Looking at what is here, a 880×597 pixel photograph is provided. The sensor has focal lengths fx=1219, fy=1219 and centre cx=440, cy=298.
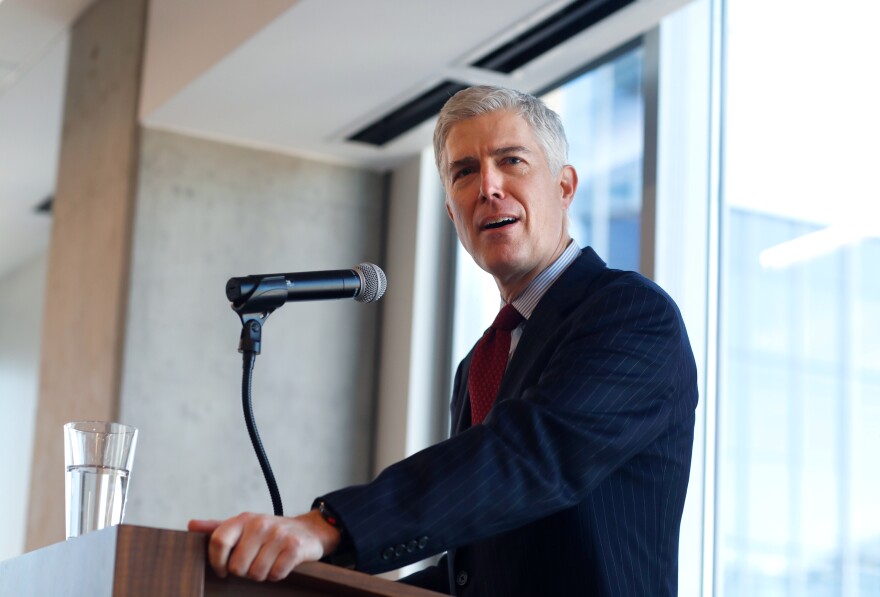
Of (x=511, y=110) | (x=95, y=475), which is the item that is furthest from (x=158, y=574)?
(x=511, y=110)

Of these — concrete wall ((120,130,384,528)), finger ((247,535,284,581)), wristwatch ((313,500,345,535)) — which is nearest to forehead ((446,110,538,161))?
wristwatch ((313,500,345,535))

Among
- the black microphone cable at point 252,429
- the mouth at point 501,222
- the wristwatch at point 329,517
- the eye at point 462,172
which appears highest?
the eye at point 462,172

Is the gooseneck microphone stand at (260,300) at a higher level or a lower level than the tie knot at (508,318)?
lower

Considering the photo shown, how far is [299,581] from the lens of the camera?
3.95 feet

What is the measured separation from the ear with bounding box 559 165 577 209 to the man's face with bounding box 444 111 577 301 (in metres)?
0.04

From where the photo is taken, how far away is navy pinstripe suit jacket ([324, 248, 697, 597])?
1.32 m

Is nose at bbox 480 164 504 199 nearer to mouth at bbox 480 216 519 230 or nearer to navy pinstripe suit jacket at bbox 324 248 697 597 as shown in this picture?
mouth at bbox 480 216 519 230

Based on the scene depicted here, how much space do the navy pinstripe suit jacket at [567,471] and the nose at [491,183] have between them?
0.76 feet

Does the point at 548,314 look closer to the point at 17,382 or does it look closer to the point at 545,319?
the point at 545,319

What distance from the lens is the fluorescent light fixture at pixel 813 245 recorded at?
2736 mm

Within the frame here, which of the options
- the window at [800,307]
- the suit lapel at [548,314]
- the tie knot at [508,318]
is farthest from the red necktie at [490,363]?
the window at [800,307]

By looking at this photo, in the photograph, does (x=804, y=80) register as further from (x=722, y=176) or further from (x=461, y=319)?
(x=461, y=319)

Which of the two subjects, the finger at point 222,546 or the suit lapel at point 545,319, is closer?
the finger at point 222,546

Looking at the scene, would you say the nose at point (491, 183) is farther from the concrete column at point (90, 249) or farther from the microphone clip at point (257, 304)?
the concrete column at point (90, 249)
